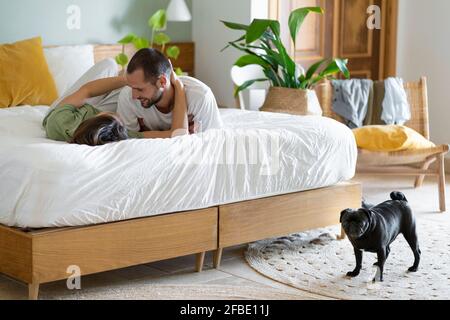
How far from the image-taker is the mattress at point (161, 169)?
2.95 metres

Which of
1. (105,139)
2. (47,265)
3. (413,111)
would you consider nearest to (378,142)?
(413,111)

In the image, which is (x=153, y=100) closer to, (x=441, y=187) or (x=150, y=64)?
(x=150, y=64)

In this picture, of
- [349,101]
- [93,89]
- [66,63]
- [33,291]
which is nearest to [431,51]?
[349,101]

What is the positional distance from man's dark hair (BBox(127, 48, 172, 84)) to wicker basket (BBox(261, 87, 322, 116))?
134cm

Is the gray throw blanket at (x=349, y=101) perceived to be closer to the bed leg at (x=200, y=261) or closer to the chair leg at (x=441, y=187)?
the chair leg at (x=441, y=187)

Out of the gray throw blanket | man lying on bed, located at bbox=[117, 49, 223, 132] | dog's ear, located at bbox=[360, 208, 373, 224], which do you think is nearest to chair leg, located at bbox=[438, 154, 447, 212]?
the gray throw blanket

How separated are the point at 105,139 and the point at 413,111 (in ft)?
8.52

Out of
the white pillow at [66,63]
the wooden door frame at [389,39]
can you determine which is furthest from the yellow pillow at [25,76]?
the wooden door frame at [389,39]

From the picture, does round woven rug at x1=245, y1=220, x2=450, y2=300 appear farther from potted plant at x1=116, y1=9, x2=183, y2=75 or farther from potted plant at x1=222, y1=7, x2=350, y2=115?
potted plant at x1=116, y1=9, x2=183, y2=75

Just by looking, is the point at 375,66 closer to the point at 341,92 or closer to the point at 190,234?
the point at 341,92

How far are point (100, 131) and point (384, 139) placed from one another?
1.96m

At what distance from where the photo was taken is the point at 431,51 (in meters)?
5.86

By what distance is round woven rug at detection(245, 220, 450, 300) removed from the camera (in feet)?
11.0
